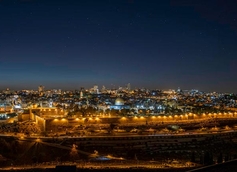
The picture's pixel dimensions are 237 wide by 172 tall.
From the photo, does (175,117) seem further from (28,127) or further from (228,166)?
(228,166)

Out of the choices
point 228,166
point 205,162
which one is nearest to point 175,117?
point 205,162

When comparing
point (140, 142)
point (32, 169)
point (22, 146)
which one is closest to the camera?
point (32, 169)

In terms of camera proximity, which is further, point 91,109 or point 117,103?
point 117,103

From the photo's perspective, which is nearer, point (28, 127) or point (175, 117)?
point (28, 127)

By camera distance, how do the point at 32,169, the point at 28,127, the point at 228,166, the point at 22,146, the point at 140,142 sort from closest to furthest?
the point at 228,166 < the point at 32,169 < the point at 22,146 < the point at 140,142 < the point at 28,127

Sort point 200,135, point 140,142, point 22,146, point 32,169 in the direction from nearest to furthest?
point 32,169 → point 22,146 → point 140,142 → point 200,135

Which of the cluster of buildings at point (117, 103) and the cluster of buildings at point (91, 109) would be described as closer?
the cluster of buildings at point (91, 109)

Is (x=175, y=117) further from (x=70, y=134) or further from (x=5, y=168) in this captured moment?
(x=5, y=168)

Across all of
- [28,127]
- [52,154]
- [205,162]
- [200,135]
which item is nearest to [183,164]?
[205,162]

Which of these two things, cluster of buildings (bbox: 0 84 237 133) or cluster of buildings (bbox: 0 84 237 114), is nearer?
cluster of buildings (bbox: 0 84 237 133)
